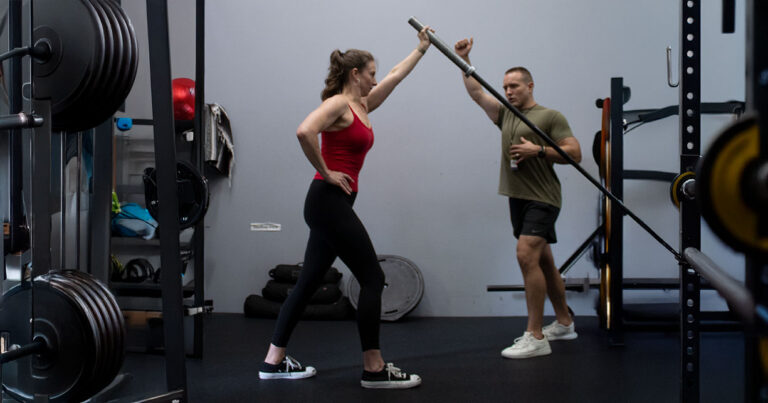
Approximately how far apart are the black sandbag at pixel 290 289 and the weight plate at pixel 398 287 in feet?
0.34

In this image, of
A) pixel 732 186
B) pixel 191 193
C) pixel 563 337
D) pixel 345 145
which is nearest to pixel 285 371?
pixel 191 193

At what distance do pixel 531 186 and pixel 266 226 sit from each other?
7.19 feet

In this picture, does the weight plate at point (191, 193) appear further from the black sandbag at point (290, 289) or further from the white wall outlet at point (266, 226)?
the white wall outlet at point (266, 226)

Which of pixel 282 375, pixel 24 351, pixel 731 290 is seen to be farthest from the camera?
pixel 282 375

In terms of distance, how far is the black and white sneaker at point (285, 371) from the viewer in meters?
2.99

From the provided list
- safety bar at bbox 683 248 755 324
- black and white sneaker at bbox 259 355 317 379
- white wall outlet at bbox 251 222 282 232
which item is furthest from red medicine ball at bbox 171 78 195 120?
safety bar at bbox 683 248 755 324

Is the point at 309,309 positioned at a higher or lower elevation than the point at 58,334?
lower

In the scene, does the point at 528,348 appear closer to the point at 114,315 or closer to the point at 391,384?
the point at 391,384

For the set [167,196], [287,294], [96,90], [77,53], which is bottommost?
[287,294]

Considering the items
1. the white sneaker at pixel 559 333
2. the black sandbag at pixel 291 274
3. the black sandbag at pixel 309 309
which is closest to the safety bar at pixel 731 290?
the white sneaker at pixel 559 333

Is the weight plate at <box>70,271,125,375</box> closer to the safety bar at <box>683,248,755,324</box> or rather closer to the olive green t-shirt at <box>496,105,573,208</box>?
the safety bar at <box>683,248,755,324</box>

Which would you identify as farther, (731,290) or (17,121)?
(17,121)

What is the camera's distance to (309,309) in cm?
456

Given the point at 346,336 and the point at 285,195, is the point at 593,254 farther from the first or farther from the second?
the point at 285,195
